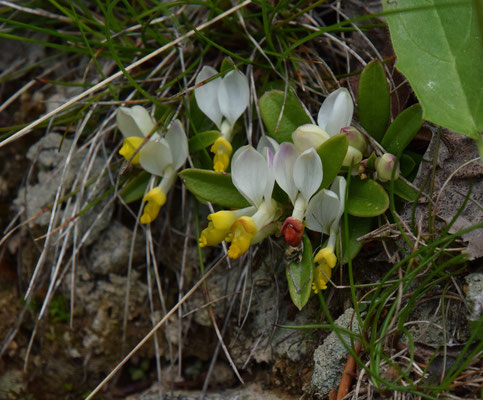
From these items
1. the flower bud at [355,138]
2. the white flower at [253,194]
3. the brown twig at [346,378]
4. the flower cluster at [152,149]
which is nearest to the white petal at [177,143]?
the flower cluster at [152,149]

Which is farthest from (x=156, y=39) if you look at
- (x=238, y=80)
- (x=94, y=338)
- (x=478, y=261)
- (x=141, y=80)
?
(x=478, y=261)

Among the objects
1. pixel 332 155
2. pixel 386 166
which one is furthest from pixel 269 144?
pixel 386 166

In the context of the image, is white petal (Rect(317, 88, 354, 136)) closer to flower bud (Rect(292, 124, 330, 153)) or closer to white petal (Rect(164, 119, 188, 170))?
flower bud (Rect(292, 124, 330, 153))

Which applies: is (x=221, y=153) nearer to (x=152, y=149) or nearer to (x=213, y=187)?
(x=213, y=187)

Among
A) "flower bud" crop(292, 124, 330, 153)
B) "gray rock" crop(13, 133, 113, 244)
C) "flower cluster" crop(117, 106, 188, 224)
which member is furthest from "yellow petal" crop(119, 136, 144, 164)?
"flower bud" crop(292, 124, 330, 153)

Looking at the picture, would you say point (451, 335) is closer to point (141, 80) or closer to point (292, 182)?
point (292, 182)

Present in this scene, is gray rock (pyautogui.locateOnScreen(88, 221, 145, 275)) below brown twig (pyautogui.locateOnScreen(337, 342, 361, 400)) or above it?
above

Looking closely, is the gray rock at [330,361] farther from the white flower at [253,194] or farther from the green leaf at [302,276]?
the white flower at [253,194]
